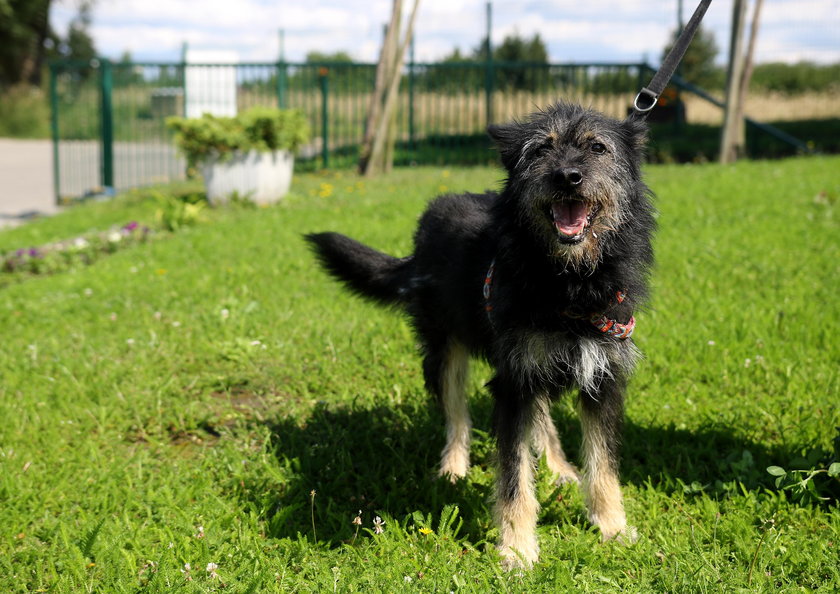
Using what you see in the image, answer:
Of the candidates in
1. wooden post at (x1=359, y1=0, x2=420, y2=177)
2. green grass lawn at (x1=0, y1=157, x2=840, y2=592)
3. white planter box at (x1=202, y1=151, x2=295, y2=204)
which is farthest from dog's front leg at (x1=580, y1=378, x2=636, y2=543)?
wooden post at (x1=359, y1=0, x2=420, y2=177)

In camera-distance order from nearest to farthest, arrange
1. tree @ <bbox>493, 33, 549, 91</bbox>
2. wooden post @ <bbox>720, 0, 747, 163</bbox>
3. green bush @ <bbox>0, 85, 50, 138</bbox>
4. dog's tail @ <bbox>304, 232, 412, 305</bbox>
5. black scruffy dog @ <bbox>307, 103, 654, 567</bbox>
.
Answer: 1. black scruffy dog @ <bbox>307, 103, 654, 567</bbox>
2. dog's tail @ <bbox>304, 232, 412, 305</bbox>
3. wooden post @ <bbox>720, 0, 747, 163</bbox>
4. tree @ <bbox>493, 33, 549, 91</bbox>
5. green bush @ <bbox>0, 85, 50, 138</bbox>

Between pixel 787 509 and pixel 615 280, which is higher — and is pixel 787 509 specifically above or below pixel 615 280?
below

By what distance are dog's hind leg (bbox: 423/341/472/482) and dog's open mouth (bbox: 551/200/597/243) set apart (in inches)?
46.0

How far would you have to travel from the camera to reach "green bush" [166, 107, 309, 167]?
10.2 metres

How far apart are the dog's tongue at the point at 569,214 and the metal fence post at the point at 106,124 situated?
494 inches

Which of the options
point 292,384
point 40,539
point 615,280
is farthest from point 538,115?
point 40,539

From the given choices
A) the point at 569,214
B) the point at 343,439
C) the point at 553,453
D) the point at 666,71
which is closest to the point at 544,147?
the point at 569,214

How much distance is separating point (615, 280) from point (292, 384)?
95.6 inches

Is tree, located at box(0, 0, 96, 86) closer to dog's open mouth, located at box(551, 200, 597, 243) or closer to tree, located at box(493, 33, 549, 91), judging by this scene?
→ tree, located at box(493, 33, 549, 91)

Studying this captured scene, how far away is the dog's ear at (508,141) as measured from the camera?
10.2 ft

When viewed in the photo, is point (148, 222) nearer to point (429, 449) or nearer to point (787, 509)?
point (429, 449)

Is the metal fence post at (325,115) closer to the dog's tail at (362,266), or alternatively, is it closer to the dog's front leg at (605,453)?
the dog's tail at (362,266)

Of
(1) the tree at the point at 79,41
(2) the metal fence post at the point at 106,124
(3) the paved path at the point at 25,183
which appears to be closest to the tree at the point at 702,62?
(2) the metal fence post at the point at 106,124

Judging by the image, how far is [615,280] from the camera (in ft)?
10.0
